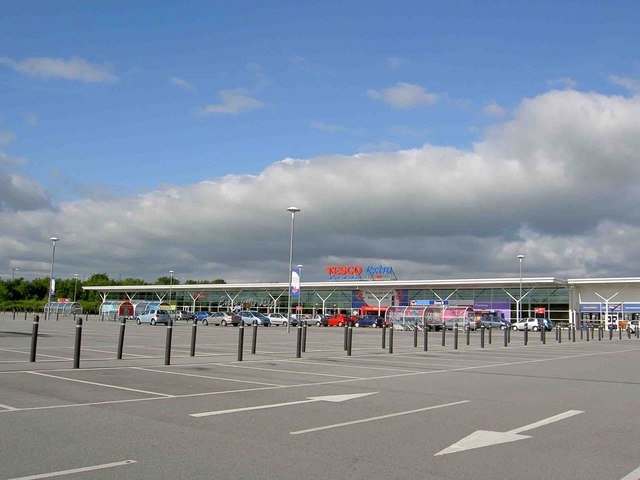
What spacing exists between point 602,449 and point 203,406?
5.81 metres

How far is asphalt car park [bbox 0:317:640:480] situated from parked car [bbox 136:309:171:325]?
167 ft

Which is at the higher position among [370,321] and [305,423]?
[370,321]

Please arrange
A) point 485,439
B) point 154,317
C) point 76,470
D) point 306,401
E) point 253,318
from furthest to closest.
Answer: point 253,318
point 154,317
point 306,401
point 485,439
point 76,470

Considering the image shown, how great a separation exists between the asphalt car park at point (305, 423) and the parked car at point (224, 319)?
179ft

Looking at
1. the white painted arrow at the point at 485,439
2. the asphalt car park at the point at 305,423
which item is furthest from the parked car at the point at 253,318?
the white painted arrow at the point at 485,439

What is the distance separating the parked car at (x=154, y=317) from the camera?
218 feet

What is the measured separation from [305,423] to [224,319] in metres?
65.2

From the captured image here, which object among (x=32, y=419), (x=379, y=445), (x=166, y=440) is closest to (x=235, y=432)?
(x=166, y=440)

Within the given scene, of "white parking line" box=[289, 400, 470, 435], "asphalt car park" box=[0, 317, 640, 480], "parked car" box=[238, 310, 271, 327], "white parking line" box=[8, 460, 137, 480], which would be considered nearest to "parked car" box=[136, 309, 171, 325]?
"parked car" box=[238, 310, 271, 327]

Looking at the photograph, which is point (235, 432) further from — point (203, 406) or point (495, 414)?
point (495, 414)

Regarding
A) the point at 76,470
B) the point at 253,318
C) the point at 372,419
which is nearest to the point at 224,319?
the point at 253,318

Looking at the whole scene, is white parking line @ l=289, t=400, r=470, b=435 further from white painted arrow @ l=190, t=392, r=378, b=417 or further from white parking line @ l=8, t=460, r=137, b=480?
white parking line @ l=8, t=460, r=137, b=480

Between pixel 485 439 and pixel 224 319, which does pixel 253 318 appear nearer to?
pixel 224 319

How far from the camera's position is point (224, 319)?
7300 centimetres
